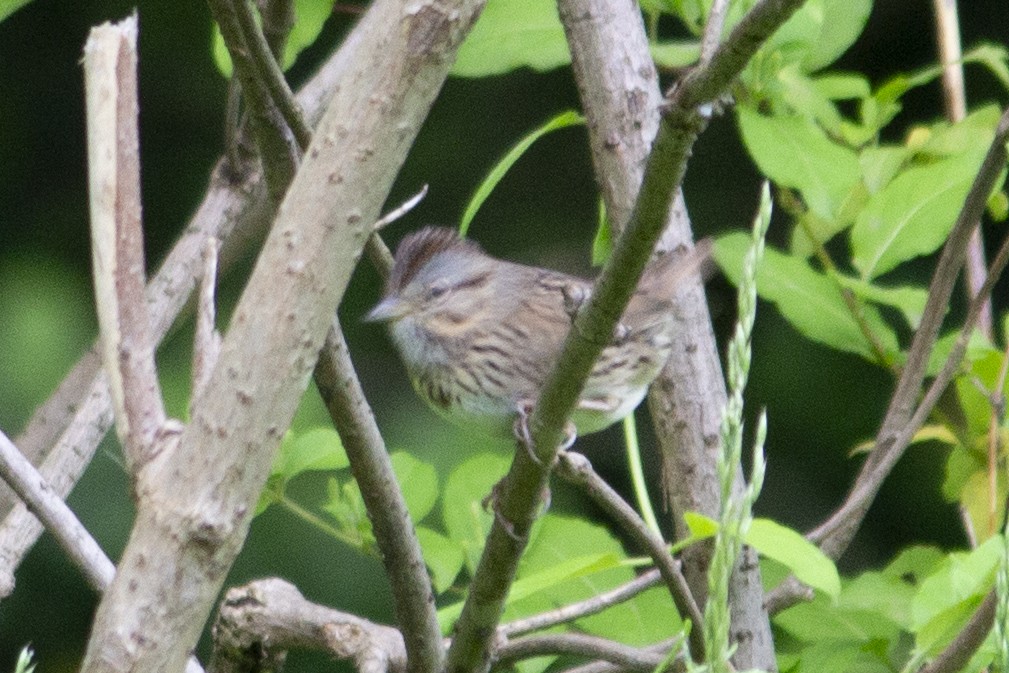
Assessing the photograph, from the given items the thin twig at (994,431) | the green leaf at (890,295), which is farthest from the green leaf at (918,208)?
the thin twig at (994,431)

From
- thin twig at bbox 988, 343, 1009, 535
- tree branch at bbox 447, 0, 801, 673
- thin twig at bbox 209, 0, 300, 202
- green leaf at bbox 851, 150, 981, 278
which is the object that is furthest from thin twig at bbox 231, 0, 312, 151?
thin twig at bbox 988, 343, 1009, 535

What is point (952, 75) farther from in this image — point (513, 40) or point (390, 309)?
point (390, 309)

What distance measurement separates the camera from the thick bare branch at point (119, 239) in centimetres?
106

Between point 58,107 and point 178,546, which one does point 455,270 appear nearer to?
point 178,546

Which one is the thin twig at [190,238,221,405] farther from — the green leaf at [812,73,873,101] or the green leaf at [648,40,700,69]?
the green leaf at [812,73,873,101]

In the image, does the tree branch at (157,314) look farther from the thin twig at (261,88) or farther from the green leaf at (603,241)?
the green leaf at (603,241)

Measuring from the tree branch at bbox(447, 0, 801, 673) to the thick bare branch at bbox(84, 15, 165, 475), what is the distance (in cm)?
31

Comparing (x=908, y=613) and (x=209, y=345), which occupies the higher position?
(x=908, y=613)

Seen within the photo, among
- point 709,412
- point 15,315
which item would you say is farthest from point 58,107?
point 709,412

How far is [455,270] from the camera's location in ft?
6.83

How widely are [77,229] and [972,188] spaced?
2.45 meters

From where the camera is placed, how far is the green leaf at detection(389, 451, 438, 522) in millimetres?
1694

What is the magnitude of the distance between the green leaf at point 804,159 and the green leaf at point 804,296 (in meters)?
0.09

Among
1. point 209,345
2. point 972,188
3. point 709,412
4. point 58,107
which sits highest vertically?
point 58,107
